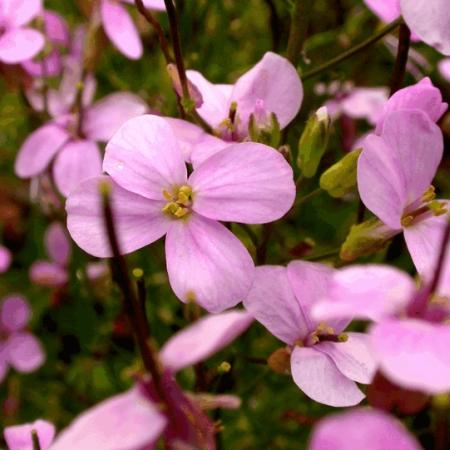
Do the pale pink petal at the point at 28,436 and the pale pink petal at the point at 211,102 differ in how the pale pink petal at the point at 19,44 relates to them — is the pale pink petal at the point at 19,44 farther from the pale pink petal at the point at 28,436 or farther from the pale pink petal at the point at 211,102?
the pale pink petal at the point at 28,436

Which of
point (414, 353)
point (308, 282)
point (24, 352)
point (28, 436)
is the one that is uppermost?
point (414, 353)

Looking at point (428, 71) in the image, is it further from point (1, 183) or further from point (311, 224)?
point (1, 183)

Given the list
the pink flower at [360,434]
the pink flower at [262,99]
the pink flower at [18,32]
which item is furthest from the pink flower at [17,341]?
the pink flower at [360,434]

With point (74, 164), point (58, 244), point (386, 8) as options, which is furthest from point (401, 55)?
point (58, 244)

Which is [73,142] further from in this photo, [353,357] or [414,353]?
[414,353]

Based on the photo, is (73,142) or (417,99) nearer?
(417,99)

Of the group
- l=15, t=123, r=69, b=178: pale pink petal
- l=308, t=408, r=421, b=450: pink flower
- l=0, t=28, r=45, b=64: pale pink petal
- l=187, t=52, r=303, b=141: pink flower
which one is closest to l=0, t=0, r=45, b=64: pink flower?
l=0, t=28, r=45, b=64: pale pink petal
